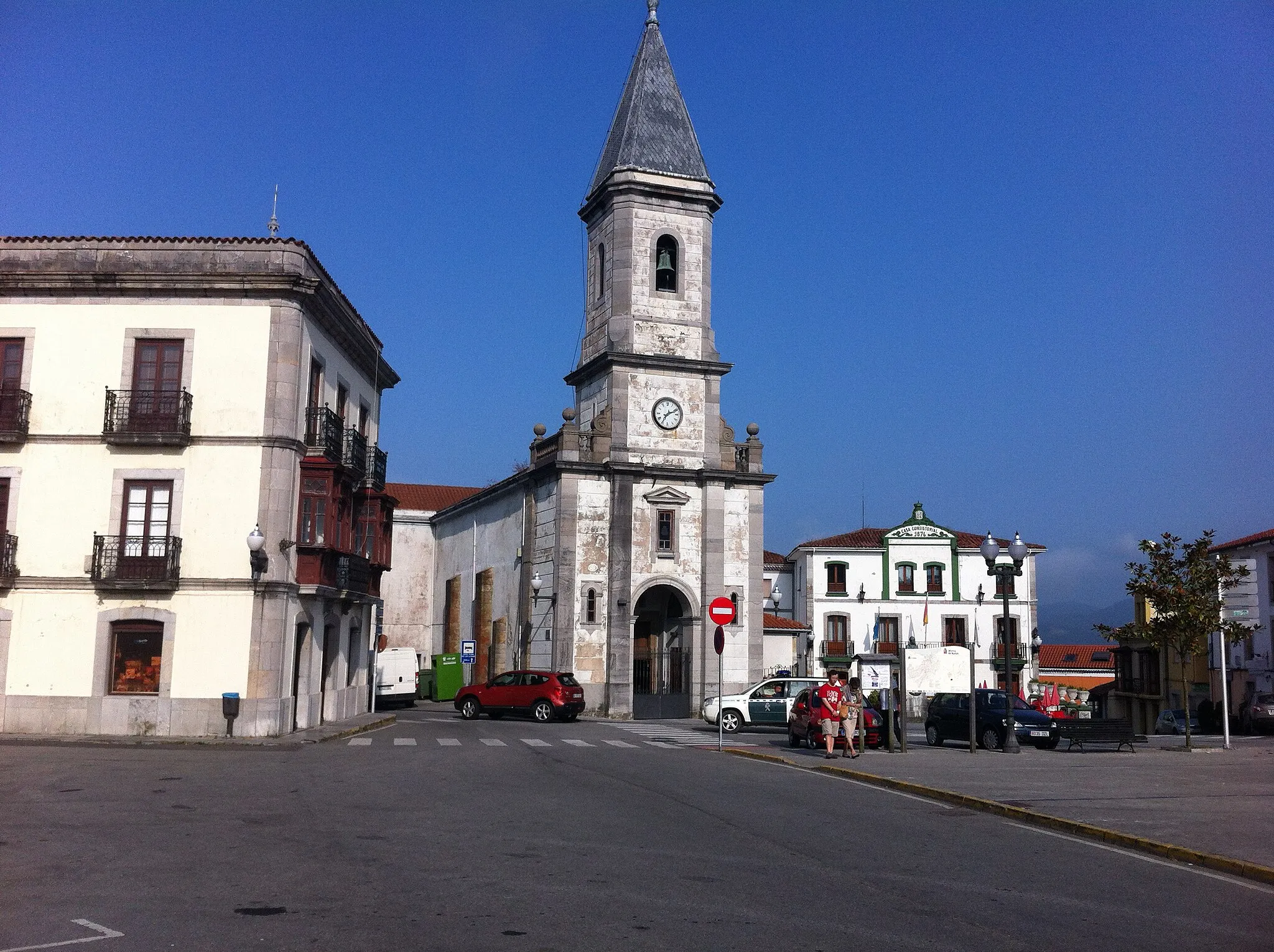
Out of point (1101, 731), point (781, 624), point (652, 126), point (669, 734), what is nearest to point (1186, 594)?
point (1101, 731)

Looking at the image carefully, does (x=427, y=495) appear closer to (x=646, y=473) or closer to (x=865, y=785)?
(x=646, y=473)

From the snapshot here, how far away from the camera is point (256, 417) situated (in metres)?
26.6

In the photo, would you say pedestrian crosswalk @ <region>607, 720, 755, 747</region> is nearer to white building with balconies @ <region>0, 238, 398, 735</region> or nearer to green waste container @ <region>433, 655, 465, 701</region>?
white building with balconies @ <region>0, 238, 398, 735</region>

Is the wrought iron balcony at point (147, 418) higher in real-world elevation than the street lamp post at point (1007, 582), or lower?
higher

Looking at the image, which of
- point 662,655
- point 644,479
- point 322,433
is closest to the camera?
point 322,433

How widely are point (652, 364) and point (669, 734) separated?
1596 centimetres

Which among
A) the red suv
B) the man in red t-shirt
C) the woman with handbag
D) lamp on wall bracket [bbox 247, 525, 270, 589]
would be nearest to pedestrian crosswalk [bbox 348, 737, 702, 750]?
lamp on wall bracket [bbox 247, 525, 270, 589]

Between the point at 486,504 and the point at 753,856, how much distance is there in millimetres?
43592

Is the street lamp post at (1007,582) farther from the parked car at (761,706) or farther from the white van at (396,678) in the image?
the white van at (396,678)

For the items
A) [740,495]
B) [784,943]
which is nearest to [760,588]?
[740,495]

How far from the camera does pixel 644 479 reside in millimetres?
43031

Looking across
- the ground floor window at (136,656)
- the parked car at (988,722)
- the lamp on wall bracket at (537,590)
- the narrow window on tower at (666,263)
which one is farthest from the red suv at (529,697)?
the narrow window on tower at (666,263)

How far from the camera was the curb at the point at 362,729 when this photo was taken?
1009 inches

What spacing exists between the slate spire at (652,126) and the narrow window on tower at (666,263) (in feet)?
8.74
